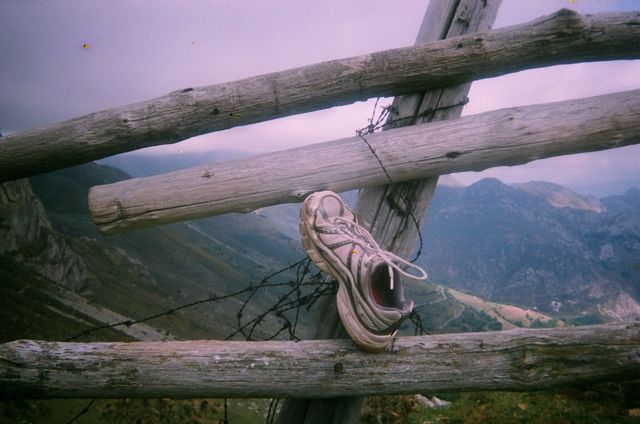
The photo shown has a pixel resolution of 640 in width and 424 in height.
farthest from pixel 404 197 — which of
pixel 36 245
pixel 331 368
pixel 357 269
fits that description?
pixel 36 245

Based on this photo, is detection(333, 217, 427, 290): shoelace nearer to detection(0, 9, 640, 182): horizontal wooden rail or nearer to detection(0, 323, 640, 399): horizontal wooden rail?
detection(0, 323, 640, 399): horizontal wooden rail

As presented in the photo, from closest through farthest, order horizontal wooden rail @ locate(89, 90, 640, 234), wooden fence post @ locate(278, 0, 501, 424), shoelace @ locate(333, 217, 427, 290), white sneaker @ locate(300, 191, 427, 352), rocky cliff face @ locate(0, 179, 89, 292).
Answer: white sneaker @ locate(300, 191, 427, 352)
shoelace @ locate(333, 217, 427, 290)
horizontal wooden rail @ locate(89, 90, 640, 234)
wooden fence post @ locate(278, 0, 501, 424)
rocky cliff face @ locate(0, 179, 89, 292)

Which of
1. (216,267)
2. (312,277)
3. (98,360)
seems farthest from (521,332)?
(216,267)

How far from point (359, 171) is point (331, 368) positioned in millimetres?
1046

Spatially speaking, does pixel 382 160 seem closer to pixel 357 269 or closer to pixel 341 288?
pixel 357 269

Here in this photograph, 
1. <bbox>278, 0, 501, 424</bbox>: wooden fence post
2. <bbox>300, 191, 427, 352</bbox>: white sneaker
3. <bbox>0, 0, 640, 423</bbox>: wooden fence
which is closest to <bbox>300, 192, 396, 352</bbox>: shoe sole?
<bbox>300, 191, 427, 352</bbox>: white sneaker

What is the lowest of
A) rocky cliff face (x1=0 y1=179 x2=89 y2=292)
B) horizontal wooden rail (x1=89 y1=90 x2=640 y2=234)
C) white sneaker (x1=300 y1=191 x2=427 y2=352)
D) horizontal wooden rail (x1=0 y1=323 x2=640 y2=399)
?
rocky cliff face (x1=0 y1=179 x2=89 y2=292)

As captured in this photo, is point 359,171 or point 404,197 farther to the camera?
point 404,197

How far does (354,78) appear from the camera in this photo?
205 centimetres

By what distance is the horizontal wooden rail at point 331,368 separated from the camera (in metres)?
1.77

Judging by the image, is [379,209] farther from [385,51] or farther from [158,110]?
[158,110]

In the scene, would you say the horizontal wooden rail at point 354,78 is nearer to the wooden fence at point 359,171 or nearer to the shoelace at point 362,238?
the wooden fence at point 359,171

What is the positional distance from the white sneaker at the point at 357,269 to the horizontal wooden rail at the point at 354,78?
2.06 feet

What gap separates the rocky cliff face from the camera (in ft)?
153
